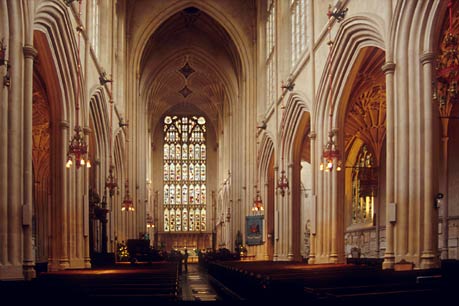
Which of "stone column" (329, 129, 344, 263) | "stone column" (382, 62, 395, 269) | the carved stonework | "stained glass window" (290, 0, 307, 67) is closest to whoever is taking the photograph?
"stone column" (382, 62, 395, 269)

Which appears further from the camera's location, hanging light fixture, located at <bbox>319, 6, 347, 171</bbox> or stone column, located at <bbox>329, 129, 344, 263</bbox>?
stone column, located at <bbox>329, 129, 344, 263</bbox>

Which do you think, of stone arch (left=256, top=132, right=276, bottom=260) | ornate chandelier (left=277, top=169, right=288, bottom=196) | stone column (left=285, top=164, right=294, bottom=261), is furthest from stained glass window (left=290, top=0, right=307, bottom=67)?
stone arch (left=256, top=132, right=276, bottom=260)

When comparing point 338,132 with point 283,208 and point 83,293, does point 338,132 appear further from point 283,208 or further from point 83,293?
point 83,293

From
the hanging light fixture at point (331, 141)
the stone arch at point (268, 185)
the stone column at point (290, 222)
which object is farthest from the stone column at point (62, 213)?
the stone arch at point (268, 185)

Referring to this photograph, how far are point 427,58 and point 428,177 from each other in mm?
2557

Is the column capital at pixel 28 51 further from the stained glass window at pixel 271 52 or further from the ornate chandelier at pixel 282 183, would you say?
the stained glass window at pixel 271 52

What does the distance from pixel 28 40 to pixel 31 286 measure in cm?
657

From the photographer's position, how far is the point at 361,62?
1952cm

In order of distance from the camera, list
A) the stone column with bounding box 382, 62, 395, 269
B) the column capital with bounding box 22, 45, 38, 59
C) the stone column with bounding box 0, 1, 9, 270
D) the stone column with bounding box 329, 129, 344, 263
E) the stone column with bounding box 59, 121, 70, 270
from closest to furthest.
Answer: the stone column with bounding box 0, 1, 9, 270 < the column capital with bounding box 22, 45, 38, 59 < the stone column with bounding box 382, 62, 395, 269 < the stone column with bounding box 59, 121, 70, 270 < the stone column with bounding box 329, 129, 344, 263

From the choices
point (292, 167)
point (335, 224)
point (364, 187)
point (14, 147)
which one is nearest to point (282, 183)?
point (292, 167)

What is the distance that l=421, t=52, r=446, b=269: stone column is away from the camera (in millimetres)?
13562

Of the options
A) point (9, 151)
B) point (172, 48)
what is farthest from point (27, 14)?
point (172, 48)

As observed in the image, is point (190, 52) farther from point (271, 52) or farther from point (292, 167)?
point (292, 167)

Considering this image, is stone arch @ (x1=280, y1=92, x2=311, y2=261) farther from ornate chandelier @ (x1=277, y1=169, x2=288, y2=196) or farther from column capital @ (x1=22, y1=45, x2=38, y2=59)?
column capital @ (x1=22, y1=45, x2=38, y2=59)
